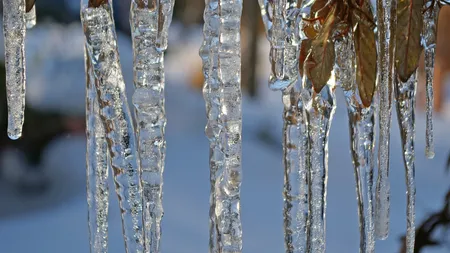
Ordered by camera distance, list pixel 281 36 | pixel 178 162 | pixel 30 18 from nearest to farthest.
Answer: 1. pixel 281 36
2. pixel 30 18
3. pixel 178 162

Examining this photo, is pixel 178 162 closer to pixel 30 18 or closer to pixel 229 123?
pixel 30 18

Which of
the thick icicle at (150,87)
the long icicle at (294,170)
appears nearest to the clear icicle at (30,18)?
the thick icicle at (150,87)

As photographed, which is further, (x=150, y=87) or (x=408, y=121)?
(x=408, y=121)

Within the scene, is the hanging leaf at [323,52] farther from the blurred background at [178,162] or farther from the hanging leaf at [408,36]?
Answer: the blurred background at [178,162]

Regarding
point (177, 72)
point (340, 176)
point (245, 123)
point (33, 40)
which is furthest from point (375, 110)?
point (177, 72)

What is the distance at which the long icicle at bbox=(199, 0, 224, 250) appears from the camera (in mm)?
441

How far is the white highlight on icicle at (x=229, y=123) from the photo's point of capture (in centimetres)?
42

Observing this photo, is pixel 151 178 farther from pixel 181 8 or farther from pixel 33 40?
pixel 181 8

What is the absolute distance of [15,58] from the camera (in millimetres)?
495

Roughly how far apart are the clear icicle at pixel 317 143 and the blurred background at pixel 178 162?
1.59 m

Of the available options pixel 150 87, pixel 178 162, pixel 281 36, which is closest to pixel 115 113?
pixel 150 87

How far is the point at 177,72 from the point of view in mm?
4820

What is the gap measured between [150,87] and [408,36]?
0.24 metres

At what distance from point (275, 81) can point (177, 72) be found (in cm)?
443
